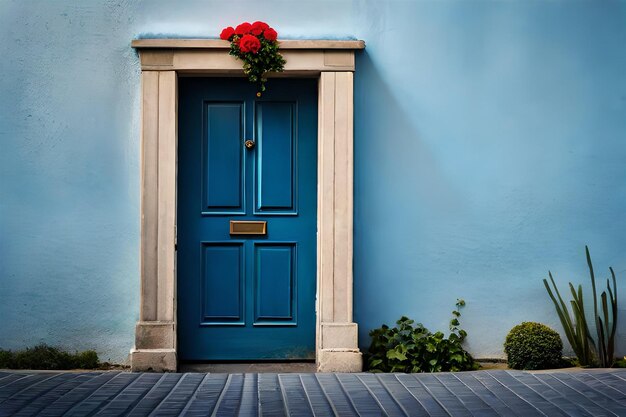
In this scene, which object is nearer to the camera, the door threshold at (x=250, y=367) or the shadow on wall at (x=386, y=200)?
the door threshold at (x=250, y=367)

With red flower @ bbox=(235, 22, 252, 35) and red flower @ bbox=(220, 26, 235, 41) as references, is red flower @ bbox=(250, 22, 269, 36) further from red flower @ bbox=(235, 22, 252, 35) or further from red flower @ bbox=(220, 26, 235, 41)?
red flower @ bbox=(220, 26, 235, 41)

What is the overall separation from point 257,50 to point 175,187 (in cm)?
137

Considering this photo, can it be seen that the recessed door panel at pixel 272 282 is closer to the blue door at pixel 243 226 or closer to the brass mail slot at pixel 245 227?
the blue door at pixel 243 226

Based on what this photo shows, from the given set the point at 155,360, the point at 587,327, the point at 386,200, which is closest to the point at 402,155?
the point at 386,200

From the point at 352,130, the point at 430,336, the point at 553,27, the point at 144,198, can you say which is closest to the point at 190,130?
the point at 144,198

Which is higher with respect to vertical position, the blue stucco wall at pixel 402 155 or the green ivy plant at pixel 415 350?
the blue stucco wall at pixel 402 155

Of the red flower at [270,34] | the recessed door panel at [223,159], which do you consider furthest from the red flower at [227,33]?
the recessed door panel at [223,159]

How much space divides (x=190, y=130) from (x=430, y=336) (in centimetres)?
278

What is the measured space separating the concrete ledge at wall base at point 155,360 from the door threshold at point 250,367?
0.19m

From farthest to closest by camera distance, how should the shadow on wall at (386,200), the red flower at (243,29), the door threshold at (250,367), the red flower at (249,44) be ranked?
1. the shadow on wall at (386,200)
2. the door threshold at (250,367)
3. the red flower at (243,29)
4. the red flower at (249,44)

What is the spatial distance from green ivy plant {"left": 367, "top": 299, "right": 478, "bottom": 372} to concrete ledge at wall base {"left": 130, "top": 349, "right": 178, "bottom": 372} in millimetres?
1689

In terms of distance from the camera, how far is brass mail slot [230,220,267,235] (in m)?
7.38

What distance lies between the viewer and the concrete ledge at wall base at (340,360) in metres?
7.11

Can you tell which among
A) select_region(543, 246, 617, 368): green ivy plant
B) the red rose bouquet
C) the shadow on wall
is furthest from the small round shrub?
the red rose bouquet
